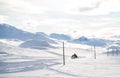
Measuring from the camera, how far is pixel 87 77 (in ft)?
132

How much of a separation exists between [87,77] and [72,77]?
276 centimetres

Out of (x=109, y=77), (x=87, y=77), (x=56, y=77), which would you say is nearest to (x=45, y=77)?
(x=56, y=77)

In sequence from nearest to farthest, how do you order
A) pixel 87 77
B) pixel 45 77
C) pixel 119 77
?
pixel 119 77 → pixel 87 77 → pixel 45 77

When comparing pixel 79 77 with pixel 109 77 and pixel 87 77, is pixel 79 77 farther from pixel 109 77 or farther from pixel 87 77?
pixel 109 77

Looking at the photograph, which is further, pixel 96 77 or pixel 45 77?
pixel 45 77

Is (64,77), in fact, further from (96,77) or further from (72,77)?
(96,77)

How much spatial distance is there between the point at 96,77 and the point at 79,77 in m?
3.27

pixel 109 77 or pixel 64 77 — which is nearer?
pixel 109 77

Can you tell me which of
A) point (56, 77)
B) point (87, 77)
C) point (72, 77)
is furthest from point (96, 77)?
point (56, 77)

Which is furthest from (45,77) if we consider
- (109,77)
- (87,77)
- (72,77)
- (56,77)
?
(109,77)

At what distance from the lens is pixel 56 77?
42.0 m

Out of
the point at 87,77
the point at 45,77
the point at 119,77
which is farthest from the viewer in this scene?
the point at 45,77

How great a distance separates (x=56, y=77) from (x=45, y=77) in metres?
2.18

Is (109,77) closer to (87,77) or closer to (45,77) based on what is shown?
(87,77)
